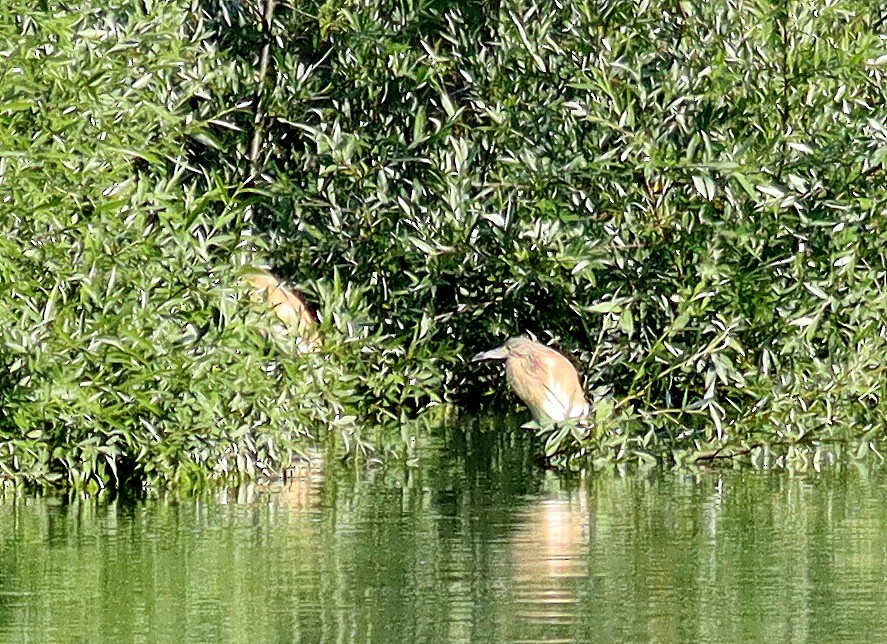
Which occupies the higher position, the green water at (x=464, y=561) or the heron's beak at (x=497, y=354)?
A: the heron's beak at (x=497, y=354)

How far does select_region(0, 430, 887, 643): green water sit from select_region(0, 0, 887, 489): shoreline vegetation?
15.2 inches

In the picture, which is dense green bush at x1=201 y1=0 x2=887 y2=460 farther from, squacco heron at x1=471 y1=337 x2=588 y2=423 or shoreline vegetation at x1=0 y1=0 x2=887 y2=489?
squacco heron at x1=471 y1=337 x2=588 y2=423

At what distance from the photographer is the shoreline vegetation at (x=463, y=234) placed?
10.2 metres

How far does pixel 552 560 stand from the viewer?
8805mm

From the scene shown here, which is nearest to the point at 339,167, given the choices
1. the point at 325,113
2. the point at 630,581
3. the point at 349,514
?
the point at 325,113

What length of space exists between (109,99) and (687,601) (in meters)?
4.16

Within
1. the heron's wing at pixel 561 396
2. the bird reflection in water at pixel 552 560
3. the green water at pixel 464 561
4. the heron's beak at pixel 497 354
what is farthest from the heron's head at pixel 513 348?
the bird reflection in water at pixel 552 560

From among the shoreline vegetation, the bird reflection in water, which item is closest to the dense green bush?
the shoreline vegetation

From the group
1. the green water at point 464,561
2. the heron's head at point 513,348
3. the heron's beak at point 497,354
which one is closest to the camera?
the green water at point 464,561

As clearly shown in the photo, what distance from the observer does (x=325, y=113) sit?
1310 cm

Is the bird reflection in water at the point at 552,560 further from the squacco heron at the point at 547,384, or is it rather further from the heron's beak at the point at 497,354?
the heron's beak at the point at 497,354

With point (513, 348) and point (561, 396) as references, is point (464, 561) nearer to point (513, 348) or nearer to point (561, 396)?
point (561, 396)

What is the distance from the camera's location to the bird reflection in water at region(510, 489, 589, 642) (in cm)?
777

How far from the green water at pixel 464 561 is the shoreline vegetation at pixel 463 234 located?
0.39 m
